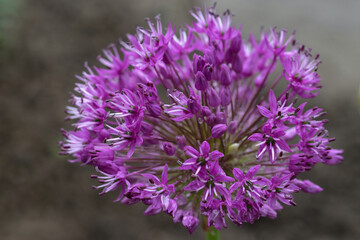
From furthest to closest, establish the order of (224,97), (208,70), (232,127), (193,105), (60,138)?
(60,138)
(232,127)
(224,97)
(208,70)
(193,105)

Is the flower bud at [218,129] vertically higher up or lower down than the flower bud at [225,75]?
lower down

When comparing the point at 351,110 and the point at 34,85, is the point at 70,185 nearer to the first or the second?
the point at 34,85

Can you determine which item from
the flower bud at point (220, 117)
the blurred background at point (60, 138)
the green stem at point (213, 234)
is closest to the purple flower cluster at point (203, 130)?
the flower bud at point (220, 117)

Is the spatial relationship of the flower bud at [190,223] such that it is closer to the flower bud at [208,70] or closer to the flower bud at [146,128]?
the flower bud at [146,128]

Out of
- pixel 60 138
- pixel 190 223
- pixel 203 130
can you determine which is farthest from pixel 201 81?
pixel 60 138


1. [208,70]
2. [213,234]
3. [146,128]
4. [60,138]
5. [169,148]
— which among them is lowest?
[213,234]

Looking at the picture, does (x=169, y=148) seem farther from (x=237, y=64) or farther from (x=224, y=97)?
(x=237, y=64)

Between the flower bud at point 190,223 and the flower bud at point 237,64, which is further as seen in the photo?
the flower bud at point 237,64
